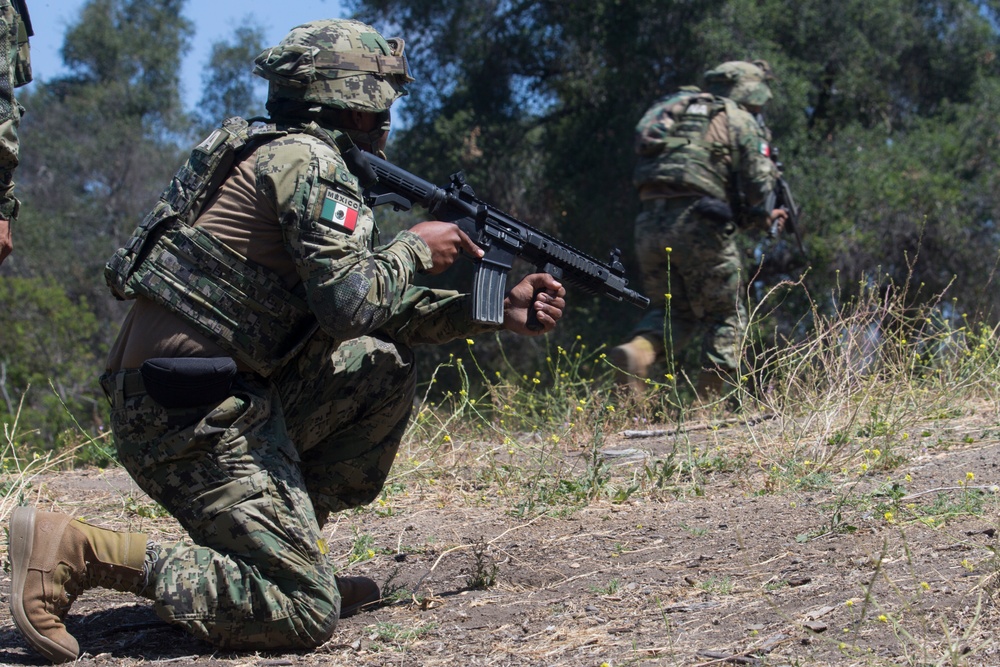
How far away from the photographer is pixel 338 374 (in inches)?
135

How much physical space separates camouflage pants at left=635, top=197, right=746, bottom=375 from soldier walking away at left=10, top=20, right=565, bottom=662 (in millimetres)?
4147

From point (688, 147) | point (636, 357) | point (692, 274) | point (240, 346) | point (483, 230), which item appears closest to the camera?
point (240, 346)

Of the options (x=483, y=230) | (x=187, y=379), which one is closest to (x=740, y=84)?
(x=483, y=230)

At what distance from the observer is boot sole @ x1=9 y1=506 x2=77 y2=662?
2.78 meters

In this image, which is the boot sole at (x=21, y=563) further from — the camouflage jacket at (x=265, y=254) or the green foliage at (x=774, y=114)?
the green foliage at (x=774, y=114)

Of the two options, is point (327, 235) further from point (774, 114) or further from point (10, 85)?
point (774, 114)

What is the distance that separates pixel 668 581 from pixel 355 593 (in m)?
0.93

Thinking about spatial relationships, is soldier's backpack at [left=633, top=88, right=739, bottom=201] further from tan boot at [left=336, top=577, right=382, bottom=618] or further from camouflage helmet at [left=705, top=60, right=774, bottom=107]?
tan boot at [left=336, top=577, right=382, bottom=618]

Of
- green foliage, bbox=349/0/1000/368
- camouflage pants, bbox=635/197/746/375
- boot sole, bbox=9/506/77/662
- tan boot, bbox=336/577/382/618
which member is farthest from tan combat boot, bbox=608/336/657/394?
green foliage, bbox=349/0/1000/368

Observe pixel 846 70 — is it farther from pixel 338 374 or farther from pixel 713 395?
pixel 338 374

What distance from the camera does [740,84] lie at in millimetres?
7273

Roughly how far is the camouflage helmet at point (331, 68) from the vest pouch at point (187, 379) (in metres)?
0.81

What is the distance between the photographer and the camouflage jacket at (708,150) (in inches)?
276

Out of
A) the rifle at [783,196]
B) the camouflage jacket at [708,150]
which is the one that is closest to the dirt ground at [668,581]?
the camouflage jacket at [708,150]
